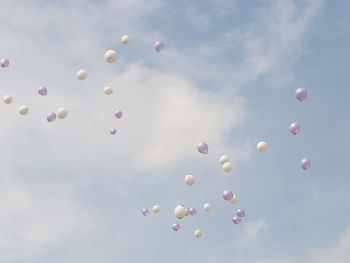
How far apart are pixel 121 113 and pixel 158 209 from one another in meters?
3.76

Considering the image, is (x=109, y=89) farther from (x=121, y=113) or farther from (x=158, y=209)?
(x=158, y=209)

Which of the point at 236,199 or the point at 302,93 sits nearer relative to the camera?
the point at 302,93

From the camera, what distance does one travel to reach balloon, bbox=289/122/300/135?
19.2 meters

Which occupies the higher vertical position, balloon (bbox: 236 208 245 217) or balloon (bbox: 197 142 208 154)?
balloon (bbox: 197 142 208 154)

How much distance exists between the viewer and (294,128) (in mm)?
19188

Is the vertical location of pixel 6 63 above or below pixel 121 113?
above

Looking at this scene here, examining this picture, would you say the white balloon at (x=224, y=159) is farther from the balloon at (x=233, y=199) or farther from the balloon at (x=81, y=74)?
the balloon at (x=81, y=74)

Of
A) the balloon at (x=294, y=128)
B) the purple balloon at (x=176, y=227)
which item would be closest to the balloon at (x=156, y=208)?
the purple balloon at (x=176, y=227)

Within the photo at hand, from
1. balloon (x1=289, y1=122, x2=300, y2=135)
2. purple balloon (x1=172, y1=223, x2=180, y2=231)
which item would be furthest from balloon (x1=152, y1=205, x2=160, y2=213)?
balloon (x1=289, y1=122, x2=300, y2=135)

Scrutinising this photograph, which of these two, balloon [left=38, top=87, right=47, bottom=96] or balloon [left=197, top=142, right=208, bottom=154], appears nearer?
balloon [left=197, top=142, right=208, bottom=154]

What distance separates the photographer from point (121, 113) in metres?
20.4

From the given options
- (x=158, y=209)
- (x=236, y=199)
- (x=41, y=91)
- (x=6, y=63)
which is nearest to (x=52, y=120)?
(x=41, y=91)

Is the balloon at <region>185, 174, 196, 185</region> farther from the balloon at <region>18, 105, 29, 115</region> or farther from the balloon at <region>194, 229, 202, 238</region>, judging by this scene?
the balloon at <region>18, 105, 29, 115</region>

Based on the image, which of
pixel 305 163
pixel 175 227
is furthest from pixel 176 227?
pixel 305 163
